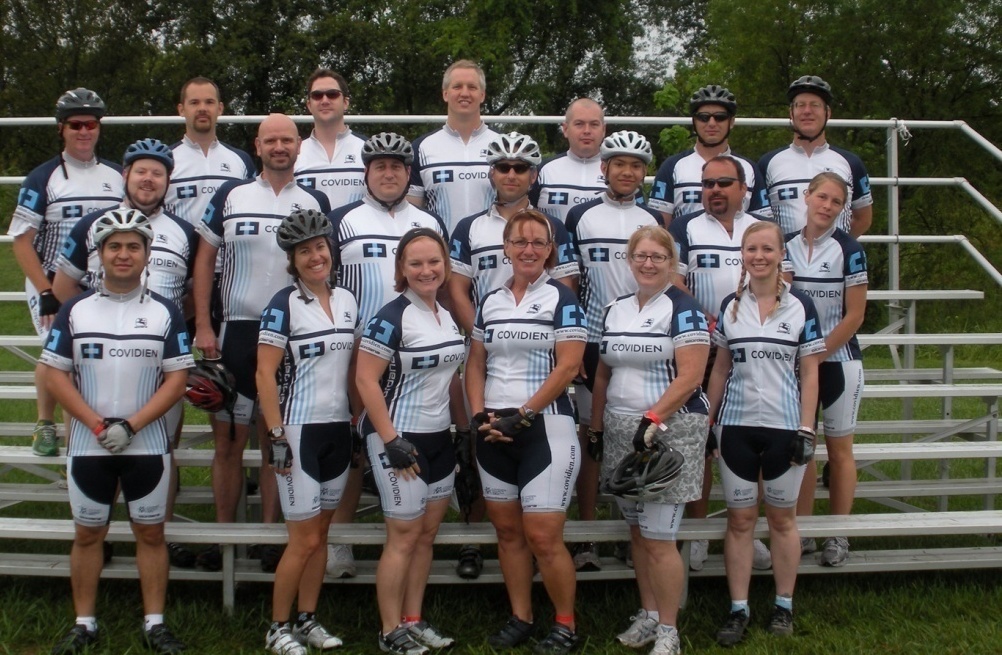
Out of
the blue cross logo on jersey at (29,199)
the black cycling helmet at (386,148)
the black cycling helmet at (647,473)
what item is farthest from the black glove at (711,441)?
the blue cross logo on jersey at (29,199)

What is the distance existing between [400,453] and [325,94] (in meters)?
2.20

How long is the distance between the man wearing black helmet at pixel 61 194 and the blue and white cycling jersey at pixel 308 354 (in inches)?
60.2

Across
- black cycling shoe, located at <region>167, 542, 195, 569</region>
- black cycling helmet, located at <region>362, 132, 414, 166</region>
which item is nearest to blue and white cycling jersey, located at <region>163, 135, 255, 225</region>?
black cycling helmet, located at <region>362, 132, 414, 166</region>

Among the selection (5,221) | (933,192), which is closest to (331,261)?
(5,221)

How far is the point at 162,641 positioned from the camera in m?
4.31

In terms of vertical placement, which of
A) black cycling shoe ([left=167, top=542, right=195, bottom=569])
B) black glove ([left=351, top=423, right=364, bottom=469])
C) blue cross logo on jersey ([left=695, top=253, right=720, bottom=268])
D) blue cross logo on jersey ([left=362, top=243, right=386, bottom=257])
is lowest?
black cycling shoe ([left=167, top=542, right=195, bottom=569])

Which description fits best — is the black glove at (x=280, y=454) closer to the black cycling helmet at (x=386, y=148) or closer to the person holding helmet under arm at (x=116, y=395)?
the person holding helmet under arm at (x=116, y=395)

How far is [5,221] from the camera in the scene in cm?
1437

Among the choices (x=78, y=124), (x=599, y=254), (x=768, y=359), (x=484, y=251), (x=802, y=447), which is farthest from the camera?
(x=78, y=124)

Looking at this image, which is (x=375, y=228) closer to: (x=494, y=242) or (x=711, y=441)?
(x=494, y=242)

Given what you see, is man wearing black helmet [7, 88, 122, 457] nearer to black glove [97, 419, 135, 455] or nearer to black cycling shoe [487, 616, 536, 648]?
black glove [97, 419, 135, 455]

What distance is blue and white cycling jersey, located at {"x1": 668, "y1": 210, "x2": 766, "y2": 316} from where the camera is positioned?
15.6ft

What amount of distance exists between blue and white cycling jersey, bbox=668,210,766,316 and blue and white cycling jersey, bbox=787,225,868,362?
374mm

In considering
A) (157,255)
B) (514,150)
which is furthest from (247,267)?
(514,150)
